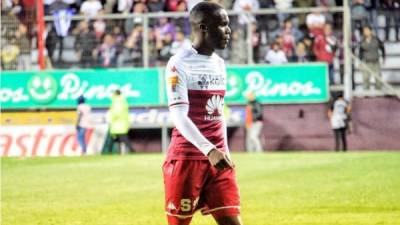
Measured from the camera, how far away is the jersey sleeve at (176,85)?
8203 mm

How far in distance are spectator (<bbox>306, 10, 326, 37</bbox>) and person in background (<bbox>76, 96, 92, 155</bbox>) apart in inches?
283

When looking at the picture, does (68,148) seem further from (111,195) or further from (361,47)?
(111,195)

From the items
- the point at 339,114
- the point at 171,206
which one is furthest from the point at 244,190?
the point at 339,114

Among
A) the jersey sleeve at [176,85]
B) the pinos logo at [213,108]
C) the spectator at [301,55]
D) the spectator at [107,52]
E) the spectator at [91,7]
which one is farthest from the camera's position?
the spectator at [91,7]

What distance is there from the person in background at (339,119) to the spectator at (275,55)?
2.10 m

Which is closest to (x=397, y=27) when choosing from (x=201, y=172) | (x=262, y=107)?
(x=262, y=107)

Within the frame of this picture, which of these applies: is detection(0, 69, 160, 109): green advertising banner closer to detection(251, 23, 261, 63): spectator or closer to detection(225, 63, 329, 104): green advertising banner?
detection(225, 63, 329, 104): green advertising banner

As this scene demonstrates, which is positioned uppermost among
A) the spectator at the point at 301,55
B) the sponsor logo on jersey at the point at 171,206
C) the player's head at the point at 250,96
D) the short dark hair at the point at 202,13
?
the short dark hair at the point at 202,13

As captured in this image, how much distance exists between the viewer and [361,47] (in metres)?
34.4

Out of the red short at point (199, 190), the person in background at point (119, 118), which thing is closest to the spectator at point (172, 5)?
the person in background at point (119, 118)

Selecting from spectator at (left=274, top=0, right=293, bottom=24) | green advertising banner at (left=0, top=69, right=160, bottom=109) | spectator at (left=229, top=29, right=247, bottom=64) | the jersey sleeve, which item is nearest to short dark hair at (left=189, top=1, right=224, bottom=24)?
the jersey sleeve

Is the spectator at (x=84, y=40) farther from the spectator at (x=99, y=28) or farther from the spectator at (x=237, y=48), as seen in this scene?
the spectator at (x=237, y=48)

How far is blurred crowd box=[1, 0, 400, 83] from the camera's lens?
34312 mm

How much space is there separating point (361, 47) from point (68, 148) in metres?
9.41
